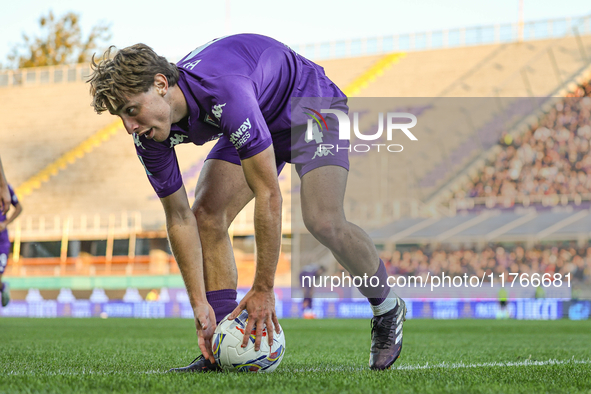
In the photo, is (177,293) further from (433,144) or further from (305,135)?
(305,135)

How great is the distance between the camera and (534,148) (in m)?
22.5

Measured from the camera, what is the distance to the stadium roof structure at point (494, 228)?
1819cm

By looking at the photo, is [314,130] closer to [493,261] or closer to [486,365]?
[486,365]

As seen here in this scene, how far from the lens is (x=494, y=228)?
744 inches

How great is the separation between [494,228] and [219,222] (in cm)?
1599

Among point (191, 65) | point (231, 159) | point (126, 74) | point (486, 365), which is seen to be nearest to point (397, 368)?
point (486, 365)

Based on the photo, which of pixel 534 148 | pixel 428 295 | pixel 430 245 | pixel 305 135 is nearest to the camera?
pixel 305 135

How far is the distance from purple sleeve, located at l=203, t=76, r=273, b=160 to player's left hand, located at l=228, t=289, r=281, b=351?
2.07 ft

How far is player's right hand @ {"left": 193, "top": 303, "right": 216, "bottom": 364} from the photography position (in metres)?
3.49

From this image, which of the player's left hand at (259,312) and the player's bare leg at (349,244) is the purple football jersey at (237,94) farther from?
the player's left hand at (259,312)

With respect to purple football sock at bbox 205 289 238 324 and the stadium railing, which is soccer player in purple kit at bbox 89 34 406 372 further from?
the stadium railing

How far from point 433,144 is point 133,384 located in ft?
73.7

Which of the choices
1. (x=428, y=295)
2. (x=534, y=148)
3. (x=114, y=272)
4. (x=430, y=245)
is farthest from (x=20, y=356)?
(x=534, y=148)

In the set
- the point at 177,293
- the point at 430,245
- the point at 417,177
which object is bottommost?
the point at 177,293
